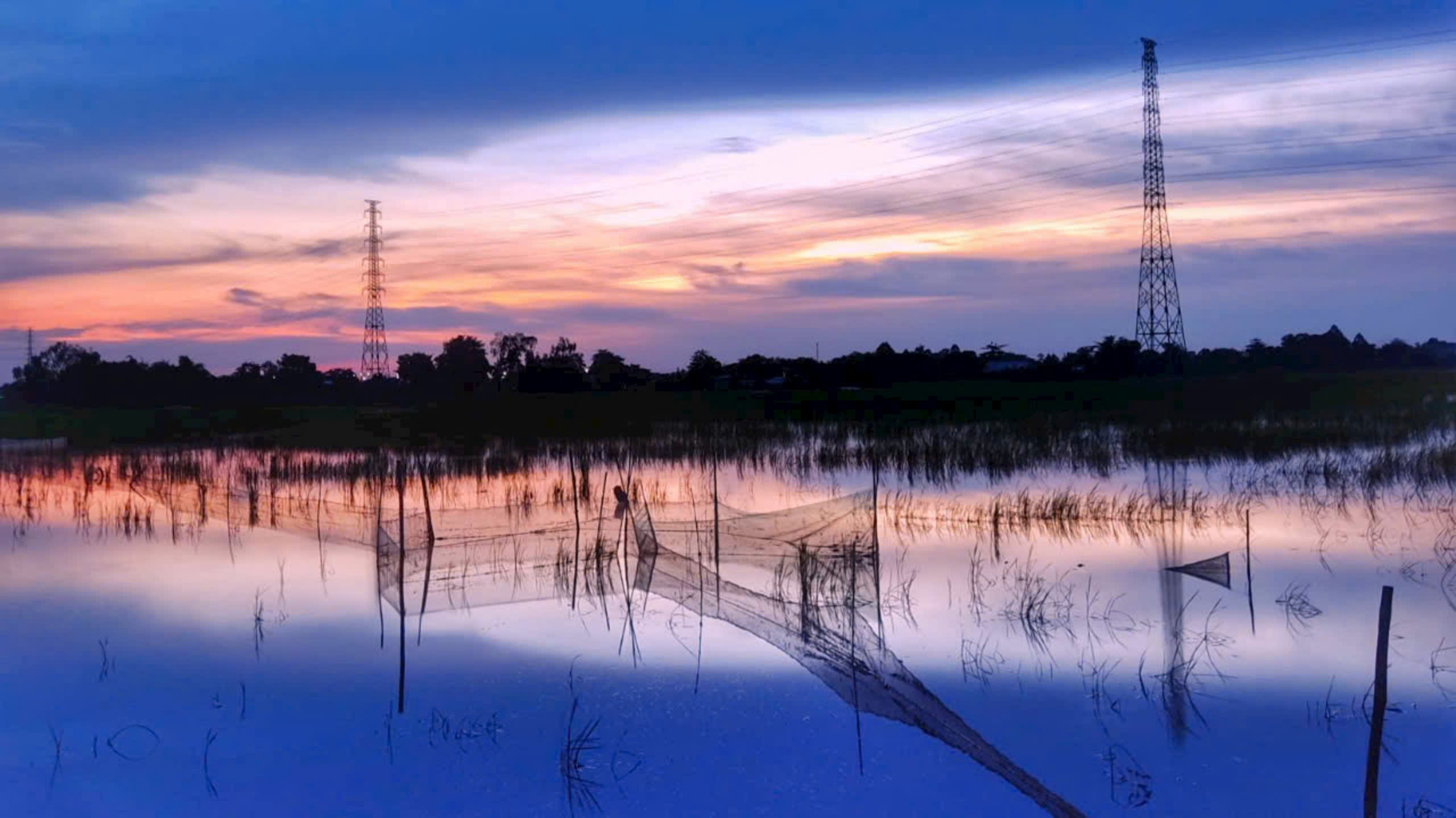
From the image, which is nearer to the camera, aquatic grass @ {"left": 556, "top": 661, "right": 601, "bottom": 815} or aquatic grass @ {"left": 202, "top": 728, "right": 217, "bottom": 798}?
aquatic grass @ {"left": 556, "top": 661, "right": 601, "bottom": 815}

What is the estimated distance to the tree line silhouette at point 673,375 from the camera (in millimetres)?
32438

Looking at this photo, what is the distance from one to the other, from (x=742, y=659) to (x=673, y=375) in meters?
29.8

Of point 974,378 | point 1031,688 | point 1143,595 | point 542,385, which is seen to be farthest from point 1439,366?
point 1031,688

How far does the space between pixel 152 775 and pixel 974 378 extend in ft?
101

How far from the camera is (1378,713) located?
3.31 m

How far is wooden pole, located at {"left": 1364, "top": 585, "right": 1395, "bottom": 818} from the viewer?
324 centimetres

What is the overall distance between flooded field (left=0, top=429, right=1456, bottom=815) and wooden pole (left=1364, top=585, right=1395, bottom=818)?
5 cm

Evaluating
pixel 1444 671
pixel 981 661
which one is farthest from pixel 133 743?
pixel 1444 671

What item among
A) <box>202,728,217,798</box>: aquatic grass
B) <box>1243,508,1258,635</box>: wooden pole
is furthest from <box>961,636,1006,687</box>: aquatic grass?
<box>202,728,217,798</box>: aquatic grass

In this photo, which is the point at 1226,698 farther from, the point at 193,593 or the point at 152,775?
the point at 193,593

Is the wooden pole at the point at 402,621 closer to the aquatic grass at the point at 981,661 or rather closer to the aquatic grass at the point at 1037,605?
the aquatic grass at the point at 981,661

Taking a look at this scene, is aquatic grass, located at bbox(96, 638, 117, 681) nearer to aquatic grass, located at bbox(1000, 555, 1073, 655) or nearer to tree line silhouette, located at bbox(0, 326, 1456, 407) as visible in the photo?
aquatic grass, located at bbox(1000, 555, 1073, 655)

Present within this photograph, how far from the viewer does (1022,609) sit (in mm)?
6449

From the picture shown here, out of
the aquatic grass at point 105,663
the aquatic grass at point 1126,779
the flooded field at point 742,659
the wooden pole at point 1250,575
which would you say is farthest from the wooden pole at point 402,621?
the wooden pole at point 1250,575
